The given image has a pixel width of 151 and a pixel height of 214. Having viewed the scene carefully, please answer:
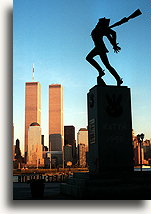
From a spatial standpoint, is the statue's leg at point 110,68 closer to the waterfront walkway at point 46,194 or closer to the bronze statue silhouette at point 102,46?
the bronze statue silhouette at point 102,46

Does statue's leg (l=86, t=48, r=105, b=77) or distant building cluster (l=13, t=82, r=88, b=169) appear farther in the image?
distant building cluster (l=13, t=82, r=88, b=169)

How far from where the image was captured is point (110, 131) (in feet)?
35.4

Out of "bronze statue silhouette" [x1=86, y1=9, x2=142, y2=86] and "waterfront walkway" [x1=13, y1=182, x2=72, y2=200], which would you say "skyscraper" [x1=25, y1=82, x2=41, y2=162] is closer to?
"waterfront walkway" [x1=13, y1=182, x2=72, y2=200]

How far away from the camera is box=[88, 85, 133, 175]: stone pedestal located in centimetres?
1066

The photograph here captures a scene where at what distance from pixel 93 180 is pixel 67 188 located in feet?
4.90

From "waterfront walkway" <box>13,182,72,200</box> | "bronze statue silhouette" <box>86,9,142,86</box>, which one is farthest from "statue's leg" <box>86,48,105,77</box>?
"waterfront walkway" <box>13,182,72,200</box>

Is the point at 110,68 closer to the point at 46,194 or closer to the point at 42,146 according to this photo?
the point at 46,194

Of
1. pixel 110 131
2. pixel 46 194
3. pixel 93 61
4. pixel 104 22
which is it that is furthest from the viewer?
pixel 93 61

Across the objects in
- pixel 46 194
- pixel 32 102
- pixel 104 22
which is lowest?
pixel 46 194

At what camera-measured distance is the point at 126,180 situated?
10148 mm

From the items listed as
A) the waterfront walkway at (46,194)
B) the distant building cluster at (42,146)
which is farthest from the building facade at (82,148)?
the waterfront walkway at (46,194)

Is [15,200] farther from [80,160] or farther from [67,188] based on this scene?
[80,160]

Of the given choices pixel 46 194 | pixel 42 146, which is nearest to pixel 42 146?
pixel 42 146

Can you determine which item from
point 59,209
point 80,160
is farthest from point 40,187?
point 80,160
